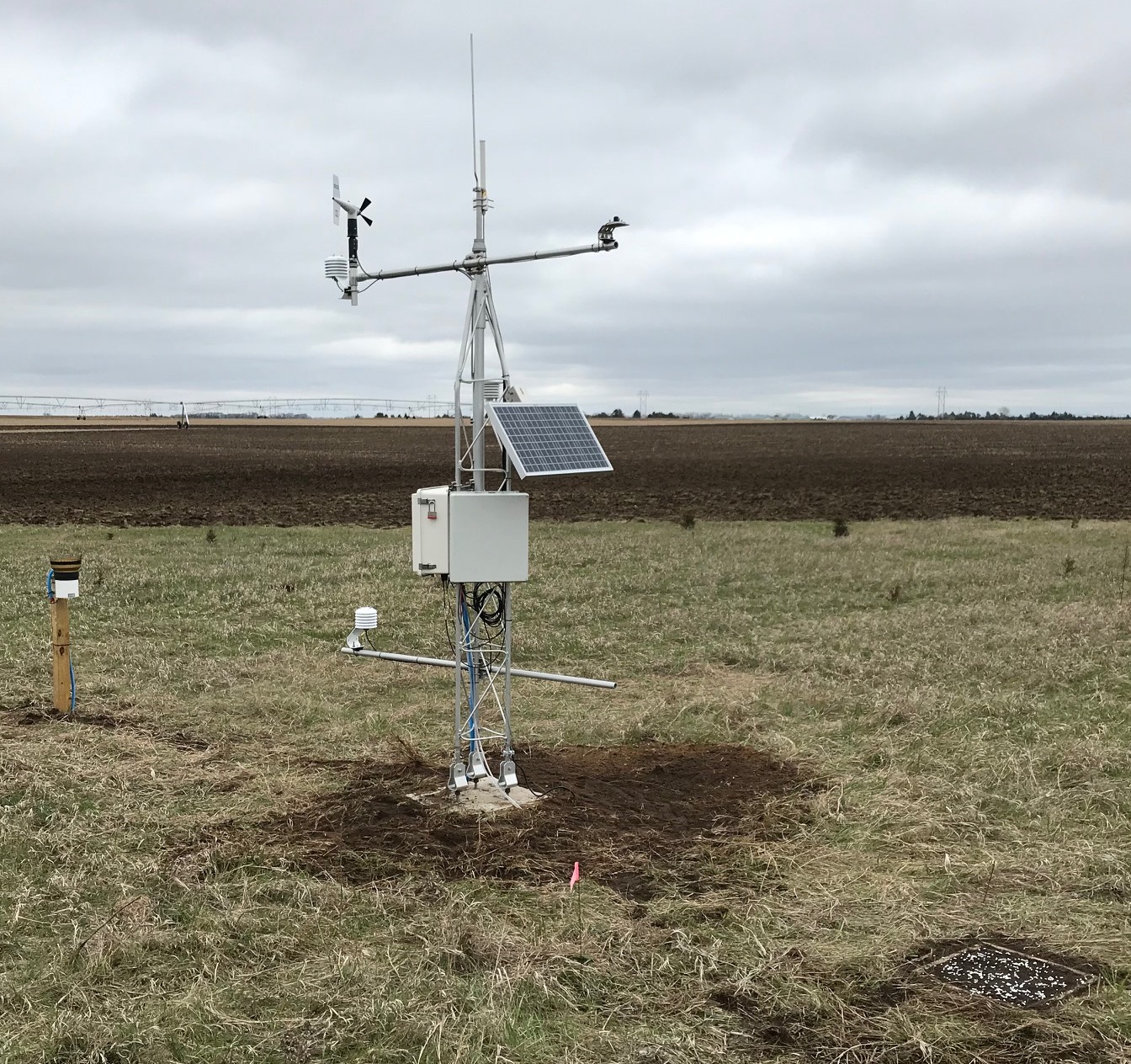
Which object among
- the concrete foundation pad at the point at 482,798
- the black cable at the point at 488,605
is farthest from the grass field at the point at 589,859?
the black cable at the point at 488,605

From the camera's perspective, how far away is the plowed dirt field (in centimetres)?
3047

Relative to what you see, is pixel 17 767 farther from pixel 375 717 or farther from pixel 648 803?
pixel 648 803

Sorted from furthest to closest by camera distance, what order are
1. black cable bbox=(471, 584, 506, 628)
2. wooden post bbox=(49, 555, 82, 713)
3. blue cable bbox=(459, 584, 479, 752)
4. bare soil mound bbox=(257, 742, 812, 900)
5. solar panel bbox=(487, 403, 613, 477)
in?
wooden post bbox=(49, 555, 82, 713) → black cable bbox=(471, 584, 506, 628) → blue cable bbox=(459, 584, 479, 752) → solar panel bbox=(487, 403, 613, 477) → bare soil mound bbox=(257, 742, 812, 900)

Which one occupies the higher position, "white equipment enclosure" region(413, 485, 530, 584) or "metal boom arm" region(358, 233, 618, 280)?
"metal boom arm" region(358, 233, 618, 280)

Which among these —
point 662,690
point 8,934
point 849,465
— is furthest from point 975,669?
point 849,465

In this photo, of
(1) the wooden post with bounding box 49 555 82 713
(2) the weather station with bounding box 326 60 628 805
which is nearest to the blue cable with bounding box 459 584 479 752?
(2) the weather station with bounding box 326 60 628 805

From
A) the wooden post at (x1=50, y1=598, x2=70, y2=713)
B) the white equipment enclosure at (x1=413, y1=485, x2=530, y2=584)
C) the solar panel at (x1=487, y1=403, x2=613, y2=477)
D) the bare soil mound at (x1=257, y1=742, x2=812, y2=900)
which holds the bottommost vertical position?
the bare soil mound at (x1=257, y1=742, x2=812, y2=900)

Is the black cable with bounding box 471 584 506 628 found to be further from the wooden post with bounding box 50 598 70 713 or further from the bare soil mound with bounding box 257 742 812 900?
the wooden post with bounding box 50 598 70 713

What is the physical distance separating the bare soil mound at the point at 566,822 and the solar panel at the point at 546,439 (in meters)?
2.17

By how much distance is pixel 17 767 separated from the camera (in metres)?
7.42

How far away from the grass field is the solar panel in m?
2.31

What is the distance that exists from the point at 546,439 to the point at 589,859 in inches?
99.3

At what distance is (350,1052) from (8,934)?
1977mm

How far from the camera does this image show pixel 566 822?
21.9 ft
